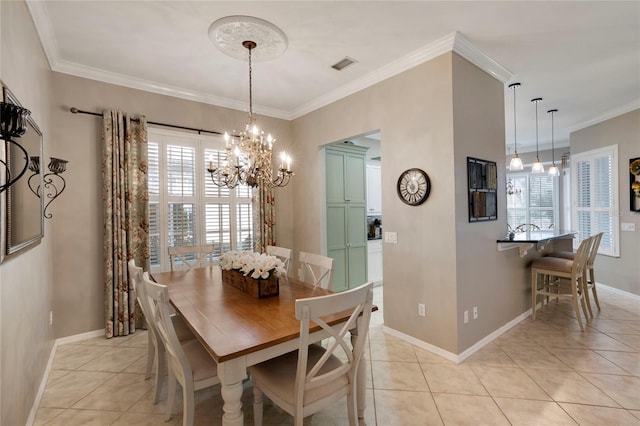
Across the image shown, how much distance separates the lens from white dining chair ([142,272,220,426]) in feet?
5.14

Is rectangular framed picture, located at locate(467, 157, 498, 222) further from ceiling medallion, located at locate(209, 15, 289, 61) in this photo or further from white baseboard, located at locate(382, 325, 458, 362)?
ceiling medallion, located at locate(209, 15, 289, 61)

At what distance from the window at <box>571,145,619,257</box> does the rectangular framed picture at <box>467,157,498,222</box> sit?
3.18 m

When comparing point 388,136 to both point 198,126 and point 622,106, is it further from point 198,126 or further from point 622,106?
point 622,106

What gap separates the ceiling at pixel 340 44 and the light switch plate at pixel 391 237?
5.51 ft

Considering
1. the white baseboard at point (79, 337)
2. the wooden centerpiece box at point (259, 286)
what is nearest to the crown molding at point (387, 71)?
the wooden centerpiece box at point (259, 286)

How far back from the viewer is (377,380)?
7.91ft

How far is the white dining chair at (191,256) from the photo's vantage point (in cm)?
320

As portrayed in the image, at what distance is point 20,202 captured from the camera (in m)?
1.75

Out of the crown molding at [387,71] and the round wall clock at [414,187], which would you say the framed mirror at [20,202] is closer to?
the round wall clock at [414,187]

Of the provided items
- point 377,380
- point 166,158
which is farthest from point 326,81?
point 377,380

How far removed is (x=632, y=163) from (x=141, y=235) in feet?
22.1

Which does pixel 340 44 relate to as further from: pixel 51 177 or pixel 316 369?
pixel 51 177

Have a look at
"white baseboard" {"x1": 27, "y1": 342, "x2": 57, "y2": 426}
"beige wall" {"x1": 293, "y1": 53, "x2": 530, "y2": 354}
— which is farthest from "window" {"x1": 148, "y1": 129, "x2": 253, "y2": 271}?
"beige wall" {"x1": 293, "y1": 53, "x2": 530, "y2": 354}

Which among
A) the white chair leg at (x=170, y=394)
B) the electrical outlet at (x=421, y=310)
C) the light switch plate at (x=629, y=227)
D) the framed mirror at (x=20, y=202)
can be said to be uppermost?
the framed mirror at (x=20, y=202)
